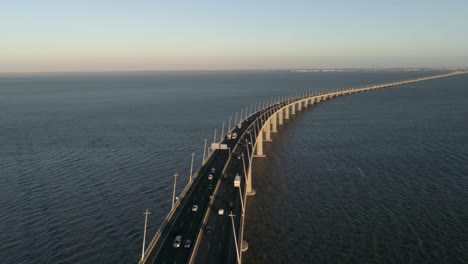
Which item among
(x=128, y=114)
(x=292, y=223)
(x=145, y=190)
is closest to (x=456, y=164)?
(x=292, y=223)

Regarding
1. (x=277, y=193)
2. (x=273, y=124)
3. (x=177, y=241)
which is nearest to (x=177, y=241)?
(x=177, y=241)

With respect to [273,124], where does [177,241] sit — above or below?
above

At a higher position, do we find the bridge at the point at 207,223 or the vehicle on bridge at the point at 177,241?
the vehicle on bridge at the point at 177,241

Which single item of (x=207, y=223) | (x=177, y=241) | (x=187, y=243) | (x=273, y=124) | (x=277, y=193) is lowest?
(x=277, y=193)

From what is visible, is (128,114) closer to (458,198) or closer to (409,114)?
(409,114)

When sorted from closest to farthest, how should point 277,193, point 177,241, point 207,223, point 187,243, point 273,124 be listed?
point 187,243
point 177,241
point 207,223
point 277,193
point 273,124

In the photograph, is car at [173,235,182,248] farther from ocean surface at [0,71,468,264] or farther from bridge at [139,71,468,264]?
ocean surface at [0,71,468,264]

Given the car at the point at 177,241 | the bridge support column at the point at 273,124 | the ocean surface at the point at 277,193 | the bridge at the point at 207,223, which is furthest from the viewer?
the bridge support column at the point at 273,124

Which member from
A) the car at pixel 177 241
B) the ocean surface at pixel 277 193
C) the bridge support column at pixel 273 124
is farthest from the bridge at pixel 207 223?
the bridge support column at pixel 273 124

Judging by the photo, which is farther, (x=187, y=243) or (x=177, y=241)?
(x=177, y=241)

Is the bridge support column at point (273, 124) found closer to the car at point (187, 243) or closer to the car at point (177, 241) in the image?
the car at point (177, 241)

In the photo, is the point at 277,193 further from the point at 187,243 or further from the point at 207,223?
the point at 187,243

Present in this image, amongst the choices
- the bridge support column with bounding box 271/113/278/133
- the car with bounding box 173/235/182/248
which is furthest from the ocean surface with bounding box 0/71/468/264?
the bridge support column with bounding box 271/113/278/133
